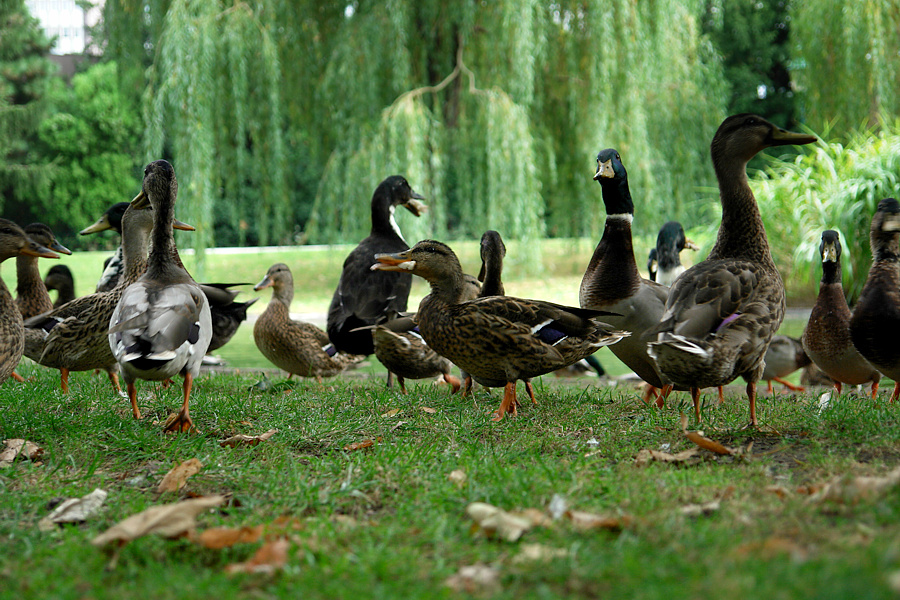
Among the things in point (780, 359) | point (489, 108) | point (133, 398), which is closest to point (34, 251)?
point (133, 398)

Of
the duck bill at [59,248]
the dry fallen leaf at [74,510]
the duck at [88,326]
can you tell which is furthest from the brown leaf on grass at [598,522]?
the duck bill at [59,248]

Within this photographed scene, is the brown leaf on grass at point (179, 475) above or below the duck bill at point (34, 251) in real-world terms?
below

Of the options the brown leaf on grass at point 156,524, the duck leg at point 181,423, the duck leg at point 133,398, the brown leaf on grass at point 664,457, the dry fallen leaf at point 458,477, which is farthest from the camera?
the duck leg at point 133,398

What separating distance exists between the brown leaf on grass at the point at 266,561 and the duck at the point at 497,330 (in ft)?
6.47

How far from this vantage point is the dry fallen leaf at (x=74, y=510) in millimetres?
2494

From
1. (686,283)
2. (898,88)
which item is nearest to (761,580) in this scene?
(686,283)

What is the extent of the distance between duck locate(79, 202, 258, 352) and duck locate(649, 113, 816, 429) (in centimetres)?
305

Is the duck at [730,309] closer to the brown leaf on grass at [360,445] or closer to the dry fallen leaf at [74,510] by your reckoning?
the brown leaf on grass at [360,445]

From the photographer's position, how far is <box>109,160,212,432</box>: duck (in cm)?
360

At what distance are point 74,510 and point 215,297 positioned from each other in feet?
9.55

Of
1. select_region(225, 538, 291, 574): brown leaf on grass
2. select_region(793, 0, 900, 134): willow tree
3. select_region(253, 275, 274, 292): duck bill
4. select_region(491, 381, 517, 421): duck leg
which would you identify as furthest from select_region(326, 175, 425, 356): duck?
select_region(793, 0, 900, 134): willow tree

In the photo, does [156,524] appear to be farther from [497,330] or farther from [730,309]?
[730,309]

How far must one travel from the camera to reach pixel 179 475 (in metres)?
2.87

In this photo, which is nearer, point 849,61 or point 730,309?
point 730,309
